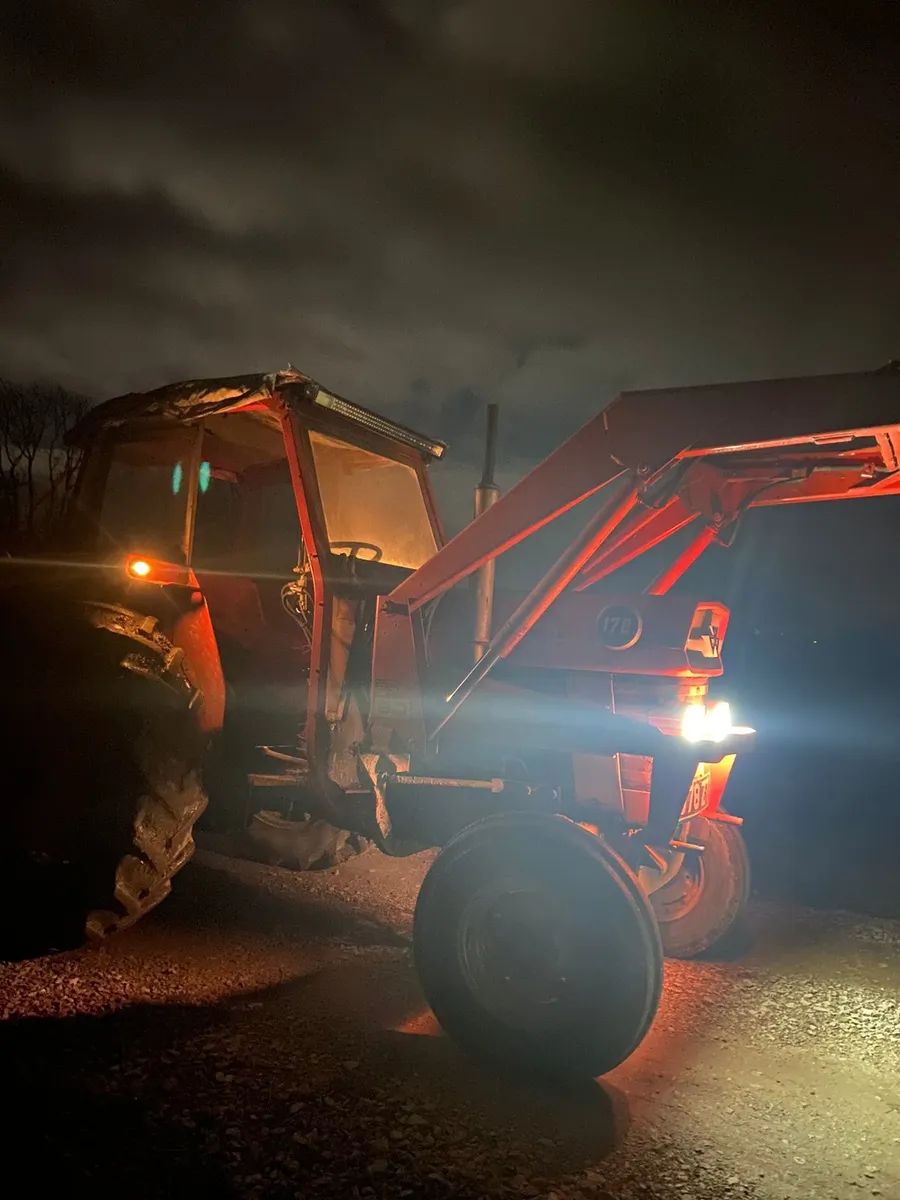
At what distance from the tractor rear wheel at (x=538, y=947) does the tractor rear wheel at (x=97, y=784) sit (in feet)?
3.97

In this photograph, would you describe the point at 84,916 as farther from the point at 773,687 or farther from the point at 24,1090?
the point at 773,687

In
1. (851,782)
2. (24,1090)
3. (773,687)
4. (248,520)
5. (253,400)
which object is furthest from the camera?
(773,687)

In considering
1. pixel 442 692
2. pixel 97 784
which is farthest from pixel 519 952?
pixel 97 784

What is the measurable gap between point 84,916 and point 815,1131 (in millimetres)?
2915

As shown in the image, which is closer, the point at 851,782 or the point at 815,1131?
the point at 815,1131

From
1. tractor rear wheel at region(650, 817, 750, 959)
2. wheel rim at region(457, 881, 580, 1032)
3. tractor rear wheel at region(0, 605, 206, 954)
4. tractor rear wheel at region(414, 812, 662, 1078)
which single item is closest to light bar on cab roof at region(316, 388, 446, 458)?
tractor rear wheel at region(0, 605, 206, 954)

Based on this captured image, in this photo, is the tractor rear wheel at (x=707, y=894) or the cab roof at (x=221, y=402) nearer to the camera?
the cab roof at (x=221, y=402)

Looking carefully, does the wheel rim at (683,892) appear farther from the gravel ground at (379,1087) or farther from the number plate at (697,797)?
the number plate at (697,797)

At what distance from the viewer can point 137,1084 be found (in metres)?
2.95

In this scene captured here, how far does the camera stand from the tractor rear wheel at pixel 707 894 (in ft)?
15.3

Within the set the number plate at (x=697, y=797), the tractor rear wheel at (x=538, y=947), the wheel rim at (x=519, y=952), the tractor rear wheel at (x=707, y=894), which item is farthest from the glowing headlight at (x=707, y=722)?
the tractor rear wheel at (x=707, y=894)

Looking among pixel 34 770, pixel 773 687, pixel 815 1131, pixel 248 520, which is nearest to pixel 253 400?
pixel 248 520

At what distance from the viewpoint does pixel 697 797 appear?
12.6 feet

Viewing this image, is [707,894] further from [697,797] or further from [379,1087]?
[379,1087]
